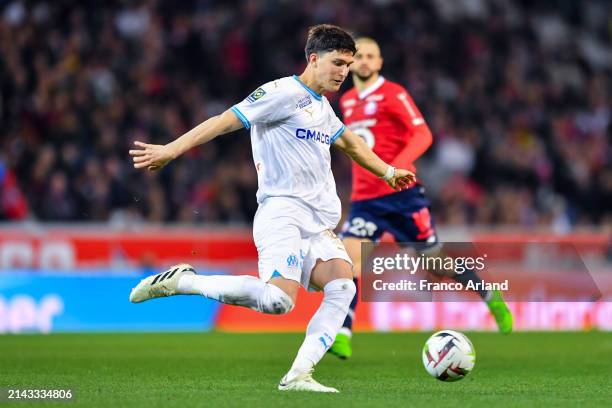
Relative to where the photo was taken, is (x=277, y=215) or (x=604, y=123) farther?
(x=604, y=123)

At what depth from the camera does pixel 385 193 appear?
387 inches

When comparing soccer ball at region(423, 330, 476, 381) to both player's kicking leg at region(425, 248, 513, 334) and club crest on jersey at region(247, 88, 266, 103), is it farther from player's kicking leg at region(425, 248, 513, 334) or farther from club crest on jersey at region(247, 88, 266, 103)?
player's kicking leg at region(425, 248, 513, 334)

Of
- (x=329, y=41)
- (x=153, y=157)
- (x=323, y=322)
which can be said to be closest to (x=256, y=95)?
(x=329, y=41)

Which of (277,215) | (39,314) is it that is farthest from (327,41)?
(39,314)

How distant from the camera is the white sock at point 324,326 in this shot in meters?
6.79

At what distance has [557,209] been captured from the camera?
18.6 meters

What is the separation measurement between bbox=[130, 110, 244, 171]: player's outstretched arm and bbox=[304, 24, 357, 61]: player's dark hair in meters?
0.71

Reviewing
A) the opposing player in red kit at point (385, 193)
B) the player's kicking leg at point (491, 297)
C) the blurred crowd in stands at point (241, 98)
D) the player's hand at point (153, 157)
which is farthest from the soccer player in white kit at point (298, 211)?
the blurred crowd in stands at point (241, 98)

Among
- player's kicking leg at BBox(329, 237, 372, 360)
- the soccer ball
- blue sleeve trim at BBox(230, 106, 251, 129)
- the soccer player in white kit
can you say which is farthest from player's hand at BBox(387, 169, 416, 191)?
player's kicking leg at BBox(329, 237, 372, 360)

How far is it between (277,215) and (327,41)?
1.10 metres

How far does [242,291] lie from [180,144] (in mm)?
951

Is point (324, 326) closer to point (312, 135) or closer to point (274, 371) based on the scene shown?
point (312, 135)

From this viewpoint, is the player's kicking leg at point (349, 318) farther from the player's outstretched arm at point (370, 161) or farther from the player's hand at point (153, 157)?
the player's hand at point (153, 157)

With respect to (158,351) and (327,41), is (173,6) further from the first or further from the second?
(327,41)
